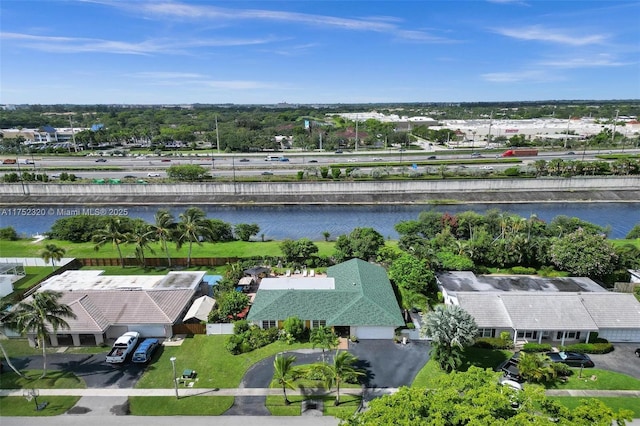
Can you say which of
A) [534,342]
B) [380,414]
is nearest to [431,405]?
[380,414]

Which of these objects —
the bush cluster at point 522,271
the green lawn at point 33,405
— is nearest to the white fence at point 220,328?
the green lawn at point 33,405

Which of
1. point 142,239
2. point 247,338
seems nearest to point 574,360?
point 247,338

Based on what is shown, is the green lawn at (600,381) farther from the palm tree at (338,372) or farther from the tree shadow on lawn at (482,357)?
the palm tree at (338,372)

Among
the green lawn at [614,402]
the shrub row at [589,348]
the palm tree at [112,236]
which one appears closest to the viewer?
the green lawn at [614,402]

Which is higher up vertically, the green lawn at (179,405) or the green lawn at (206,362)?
the green lawn at (206,362)

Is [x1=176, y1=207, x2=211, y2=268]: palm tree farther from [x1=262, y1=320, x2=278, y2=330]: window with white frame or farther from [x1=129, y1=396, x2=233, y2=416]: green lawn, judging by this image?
[x1=129, y1=396, x2=233, y2=416]: green lawn

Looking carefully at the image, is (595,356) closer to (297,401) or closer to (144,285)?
(297,401)
